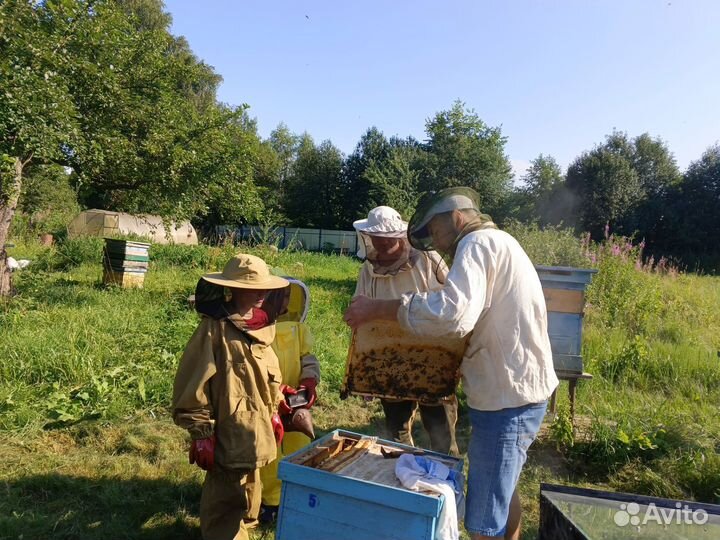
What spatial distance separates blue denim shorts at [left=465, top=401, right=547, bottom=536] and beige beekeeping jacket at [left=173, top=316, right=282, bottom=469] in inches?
35.9

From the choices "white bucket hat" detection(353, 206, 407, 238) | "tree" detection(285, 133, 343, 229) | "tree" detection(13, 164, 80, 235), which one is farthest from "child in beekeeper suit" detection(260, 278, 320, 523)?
"tree" detection(285, 133, 343, 229)

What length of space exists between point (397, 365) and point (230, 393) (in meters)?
0.83

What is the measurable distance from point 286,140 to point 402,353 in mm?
42869

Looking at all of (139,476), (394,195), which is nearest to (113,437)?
(139,476)

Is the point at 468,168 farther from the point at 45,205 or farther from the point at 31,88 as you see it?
the point at 31,88

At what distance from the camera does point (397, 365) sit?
2547 millimetres

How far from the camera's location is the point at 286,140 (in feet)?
142

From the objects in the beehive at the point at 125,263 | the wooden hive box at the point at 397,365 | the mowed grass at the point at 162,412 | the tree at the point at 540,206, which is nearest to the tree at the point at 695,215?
the tree at the point at 540,206

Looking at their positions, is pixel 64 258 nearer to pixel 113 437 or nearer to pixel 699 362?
pixel 113 437

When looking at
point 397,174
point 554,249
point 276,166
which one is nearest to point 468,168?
point 397,174

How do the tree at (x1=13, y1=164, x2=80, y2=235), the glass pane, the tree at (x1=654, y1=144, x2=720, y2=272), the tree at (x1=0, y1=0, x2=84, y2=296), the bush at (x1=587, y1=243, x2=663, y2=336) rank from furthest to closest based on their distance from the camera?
the tree at (x1=654, y1=144, x2=720, y2=272) → the tree at (x1=13, y1=164, x2=80, y2=235) → the bush at (x1=587, y1=243, x2=663, y2=336) → the tree at (x1=0, y1=0, x2=84, y2=296) → the glass pane

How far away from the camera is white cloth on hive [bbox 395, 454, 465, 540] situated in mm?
1590

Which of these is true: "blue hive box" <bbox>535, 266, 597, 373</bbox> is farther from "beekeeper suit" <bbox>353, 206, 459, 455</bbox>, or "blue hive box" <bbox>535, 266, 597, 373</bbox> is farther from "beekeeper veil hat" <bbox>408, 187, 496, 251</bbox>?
"beekeeper veil hat" <bbox>408, 187, 496, 251</bbox>

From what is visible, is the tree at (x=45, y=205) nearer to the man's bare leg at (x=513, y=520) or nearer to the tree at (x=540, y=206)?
the man's bare leg at (x=513, y=520)
